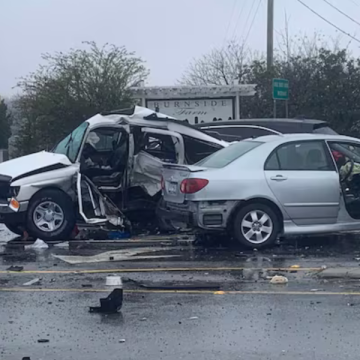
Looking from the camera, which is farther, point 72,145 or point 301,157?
point 72,145

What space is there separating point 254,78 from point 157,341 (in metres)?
22.9

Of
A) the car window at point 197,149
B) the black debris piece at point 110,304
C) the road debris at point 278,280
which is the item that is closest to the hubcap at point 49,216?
the car window at point 197,149

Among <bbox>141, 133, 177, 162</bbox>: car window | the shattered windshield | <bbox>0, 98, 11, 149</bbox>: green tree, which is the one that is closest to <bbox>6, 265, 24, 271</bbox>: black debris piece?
the shattered windshield

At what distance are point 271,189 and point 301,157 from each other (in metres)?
0.73

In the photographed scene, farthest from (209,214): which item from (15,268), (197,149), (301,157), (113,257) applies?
(15,268)

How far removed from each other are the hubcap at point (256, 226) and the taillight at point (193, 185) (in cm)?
75

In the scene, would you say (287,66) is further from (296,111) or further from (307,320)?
(307,320)

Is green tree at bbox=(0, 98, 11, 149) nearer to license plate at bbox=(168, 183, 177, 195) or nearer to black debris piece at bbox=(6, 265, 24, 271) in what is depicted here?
license plate at bbox=(168, 183, 177, 195)

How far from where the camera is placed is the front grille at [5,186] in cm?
1248

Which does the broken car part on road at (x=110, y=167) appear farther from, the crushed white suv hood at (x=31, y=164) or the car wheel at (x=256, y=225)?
the car wheel at (x=256, y=225)

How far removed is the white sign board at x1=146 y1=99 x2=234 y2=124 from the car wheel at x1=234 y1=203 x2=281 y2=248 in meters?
11.6

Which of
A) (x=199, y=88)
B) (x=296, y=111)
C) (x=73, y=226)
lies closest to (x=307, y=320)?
(x=73, y=226)

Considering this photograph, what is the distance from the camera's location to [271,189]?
1147 cm

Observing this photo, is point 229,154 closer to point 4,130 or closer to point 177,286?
point 177,286
